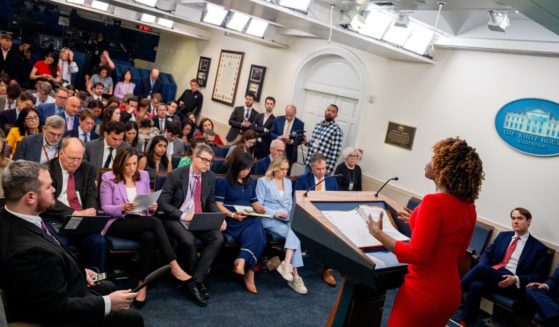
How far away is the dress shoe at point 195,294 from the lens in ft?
11.3

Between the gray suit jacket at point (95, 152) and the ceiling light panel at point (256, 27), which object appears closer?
the gray suit jacket at point (95, 152)

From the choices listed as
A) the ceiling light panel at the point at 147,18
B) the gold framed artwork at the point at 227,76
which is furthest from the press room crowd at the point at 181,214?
the ceiling light panel at the point at 147,18

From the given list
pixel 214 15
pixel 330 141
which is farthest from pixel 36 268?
pixel 214 15

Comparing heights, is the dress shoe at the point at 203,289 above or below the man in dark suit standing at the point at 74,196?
below

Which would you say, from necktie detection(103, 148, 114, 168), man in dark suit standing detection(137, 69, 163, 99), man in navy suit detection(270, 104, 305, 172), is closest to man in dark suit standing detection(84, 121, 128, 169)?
necktie detection(103, 148, 114, 168)

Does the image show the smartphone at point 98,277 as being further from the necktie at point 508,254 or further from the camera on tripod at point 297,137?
the camera on tripod at point 297,137

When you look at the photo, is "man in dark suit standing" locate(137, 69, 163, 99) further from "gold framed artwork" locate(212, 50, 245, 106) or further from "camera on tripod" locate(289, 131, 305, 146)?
"camera on tripod" locate(289, 131, 305, 146)

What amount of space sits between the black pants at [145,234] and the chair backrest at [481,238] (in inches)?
124

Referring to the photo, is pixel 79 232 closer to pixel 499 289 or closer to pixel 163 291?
pixel 163 291

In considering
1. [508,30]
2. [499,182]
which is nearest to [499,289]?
[499,182]

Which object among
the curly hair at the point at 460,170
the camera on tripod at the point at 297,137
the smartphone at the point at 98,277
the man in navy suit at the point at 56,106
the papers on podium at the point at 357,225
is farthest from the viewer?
the camera on tripod at the point at 297,137

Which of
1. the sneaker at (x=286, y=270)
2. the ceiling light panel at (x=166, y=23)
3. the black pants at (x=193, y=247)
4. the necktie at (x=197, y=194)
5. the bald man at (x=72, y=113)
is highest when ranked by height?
the ceiling light panel at (x=166, y=23)

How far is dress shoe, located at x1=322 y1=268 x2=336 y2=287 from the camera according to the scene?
437 centimetres

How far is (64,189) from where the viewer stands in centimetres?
327
